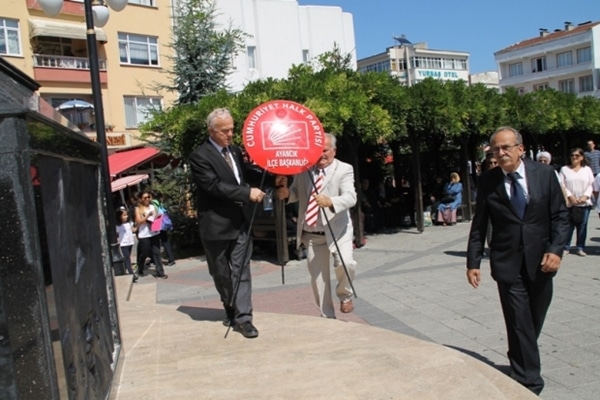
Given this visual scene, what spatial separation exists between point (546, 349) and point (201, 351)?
303cm

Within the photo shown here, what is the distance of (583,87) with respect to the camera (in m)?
66.6

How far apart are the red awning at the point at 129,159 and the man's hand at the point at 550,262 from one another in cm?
1868

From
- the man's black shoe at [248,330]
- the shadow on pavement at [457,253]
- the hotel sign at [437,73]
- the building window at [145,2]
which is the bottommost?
the shadow on pavement at [457,253]

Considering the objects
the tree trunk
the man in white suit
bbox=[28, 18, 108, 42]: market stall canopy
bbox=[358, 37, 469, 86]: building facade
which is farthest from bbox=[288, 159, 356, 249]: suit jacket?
bbox=[358, 37, 469, 86]: building facade

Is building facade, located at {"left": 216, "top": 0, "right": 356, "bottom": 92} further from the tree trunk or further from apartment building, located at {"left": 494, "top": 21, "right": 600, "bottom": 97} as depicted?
apartment building, located at {"left": 494, "top": 21, "right": 600, "bottom": 97}

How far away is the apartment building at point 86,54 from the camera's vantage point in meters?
27.2

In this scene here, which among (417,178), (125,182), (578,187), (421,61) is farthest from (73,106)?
(421,61)

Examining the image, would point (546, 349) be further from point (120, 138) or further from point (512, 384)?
point (120, 138)

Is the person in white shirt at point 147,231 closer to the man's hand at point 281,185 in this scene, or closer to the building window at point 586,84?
the man's hand at point 281,185

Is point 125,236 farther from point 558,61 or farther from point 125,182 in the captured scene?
point 558,61

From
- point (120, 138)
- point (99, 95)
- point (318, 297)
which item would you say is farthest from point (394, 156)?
point (120, 138)

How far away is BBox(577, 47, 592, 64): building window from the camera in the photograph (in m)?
64.8

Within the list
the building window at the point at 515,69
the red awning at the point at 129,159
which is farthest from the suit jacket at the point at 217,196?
the building window at the point at 515,69

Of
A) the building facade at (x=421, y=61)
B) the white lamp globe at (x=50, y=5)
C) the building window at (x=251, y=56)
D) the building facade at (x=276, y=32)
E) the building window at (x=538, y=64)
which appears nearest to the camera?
the white lamp globe at (x=50, y=5)
